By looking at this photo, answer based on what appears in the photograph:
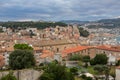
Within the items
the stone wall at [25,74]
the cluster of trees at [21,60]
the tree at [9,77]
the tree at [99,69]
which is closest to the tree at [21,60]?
the cluster of trees at [21,60]

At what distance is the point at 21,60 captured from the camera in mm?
30312

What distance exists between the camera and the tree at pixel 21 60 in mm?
30094

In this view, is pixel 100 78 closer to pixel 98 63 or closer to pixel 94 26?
pixel 98 63

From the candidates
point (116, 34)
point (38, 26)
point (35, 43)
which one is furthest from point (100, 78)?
point (116, 34)

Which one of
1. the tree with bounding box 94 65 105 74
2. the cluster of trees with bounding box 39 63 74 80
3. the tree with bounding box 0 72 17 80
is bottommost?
the tree with bounding box 94 65 105 74

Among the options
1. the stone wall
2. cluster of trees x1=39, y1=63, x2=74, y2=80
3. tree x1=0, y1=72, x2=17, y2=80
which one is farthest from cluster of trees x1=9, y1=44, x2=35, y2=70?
tree x1=0, y1=72, x2=17, y2=80

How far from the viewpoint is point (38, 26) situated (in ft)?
395

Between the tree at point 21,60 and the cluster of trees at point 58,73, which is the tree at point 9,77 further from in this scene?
the tree at point 21,60

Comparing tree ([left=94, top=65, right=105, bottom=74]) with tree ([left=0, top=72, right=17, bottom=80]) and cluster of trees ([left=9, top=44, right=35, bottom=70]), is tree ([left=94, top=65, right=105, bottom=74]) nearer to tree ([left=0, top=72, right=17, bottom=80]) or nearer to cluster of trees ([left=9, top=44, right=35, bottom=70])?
cluster of trees ([left=9, top=44, right=35, bottom=70])

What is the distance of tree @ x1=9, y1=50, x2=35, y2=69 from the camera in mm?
30094

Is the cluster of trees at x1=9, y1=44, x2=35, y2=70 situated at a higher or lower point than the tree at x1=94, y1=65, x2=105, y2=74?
higher

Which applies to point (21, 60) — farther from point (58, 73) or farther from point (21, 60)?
point (58, 73)

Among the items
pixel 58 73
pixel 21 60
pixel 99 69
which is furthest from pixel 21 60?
pixel 99 69

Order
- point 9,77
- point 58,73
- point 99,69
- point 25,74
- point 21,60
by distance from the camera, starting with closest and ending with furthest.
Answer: point 9,77 → point 25,74 → point 58,73 → point 21,60 → point 99,69
